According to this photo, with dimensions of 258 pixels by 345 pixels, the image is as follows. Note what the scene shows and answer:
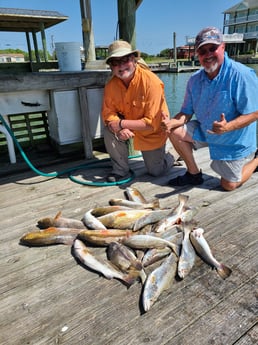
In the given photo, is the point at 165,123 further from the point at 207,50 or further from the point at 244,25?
the point at 244,25

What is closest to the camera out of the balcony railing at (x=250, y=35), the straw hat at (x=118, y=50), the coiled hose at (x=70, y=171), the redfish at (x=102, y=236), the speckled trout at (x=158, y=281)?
the speckled trout at (x=158, y=281)

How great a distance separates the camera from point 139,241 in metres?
1.97

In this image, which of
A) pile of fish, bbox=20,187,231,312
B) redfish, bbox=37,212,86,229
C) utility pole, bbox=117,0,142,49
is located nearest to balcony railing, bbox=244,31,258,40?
utility pole, bbox=117,0,142,49

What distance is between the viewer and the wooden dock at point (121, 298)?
138 centimetres

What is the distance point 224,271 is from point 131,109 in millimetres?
1935

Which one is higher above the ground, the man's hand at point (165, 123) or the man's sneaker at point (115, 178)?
the man's hand at point (165, 123)

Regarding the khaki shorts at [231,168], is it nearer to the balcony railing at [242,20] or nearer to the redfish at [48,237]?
the redfish at [48,237]

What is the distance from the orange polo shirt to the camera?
9.45 feet

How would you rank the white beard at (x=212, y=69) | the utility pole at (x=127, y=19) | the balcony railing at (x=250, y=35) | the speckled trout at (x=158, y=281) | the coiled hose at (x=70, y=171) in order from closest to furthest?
the speckled trout at (x=158, y=281), the white beard at (x=212, y=69), the coiled hose at (x=70, y=171), the utility pole at (x=127, y=19), the balcony railing at (x=250, y=35)

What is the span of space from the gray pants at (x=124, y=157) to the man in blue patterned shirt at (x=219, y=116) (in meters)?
0.29

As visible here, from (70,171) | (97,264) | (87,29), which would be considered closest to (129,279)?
(97,264)

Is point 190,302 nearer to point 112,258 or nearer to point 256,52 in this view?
point 112,258

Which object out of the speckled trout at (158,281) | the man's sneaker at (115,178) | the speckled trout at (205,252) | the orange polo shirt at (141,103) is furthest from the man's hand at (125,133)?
the speckled trout at (158,281)

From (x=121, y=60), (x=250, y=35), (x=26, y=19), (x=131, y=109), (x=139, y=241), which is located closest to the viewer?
(x=139, y=241)
